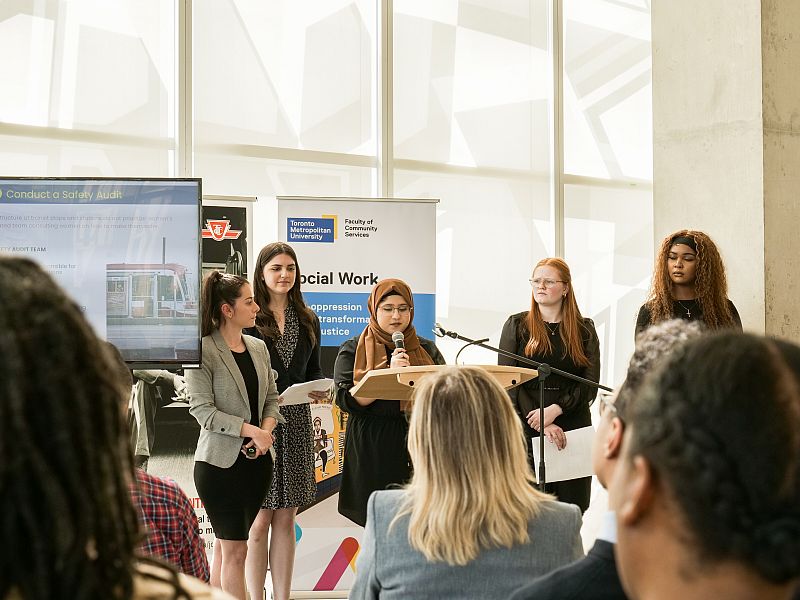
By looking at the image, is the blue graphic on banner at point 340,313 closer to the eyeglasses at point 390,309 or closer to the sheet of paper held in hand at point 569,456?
the eyeglasses at point 390,309

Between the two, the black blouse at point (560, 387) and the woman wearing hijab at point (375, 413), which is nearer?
the woman wearing hijab at point (375, 413)

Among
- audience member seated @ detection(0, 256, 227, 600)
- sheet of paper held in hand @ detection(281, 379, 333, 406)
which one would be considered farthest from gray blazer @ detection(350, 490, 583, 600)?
sheet of paper held in hand @ detection(281, 379, 333, 406)

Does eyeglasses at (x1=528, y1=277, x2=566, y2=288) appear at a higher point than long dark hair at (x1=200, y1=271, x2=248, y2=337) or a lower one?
higher

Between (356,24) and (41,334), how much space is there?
638cm

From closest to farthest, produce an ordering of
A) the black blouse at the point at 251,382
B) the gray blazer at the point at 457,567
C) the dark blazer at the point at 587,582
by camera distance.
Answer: the dark blazer at the point at 587,582 < the gray blazer at the point at 457,567 < the black blouse at the point at 251,382

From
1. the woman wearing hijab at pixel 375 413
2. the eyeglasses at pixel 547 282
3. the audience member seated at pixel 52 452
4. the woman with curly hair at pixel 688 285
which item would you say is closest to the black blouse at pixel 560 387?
the eyeglasses at pixel 547 282

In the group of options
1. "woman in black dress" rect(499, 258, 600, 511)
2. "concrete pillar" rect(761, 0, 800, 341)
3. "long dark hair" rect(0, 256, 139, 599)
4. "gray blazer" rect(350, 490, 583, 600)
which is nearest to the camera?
"long dark hair" rect(0, 256, 139, 599)

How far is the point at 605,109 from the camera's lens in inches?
305

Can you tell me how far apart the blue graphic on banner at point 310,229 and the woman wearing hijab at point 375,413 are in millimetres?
1039

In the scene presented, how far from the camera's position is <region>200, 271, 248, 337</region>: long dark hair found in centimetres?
435

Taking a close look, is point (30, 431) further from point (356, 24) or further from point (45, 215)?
point (356, 24)

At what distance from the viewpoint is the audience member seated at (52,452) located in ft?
2.28

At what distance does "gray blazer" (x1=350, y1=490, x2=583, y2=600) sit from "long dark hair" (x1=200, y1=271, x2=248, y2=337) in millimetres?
2339

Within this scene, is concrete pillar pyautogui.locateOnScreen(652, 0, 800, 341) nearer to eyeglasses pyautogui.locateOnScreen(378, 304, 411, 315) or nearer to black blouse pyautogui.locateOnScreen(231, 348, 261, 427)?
eyeglasses pyautogui.locateOnScreen(378, 304, 411, 315)
